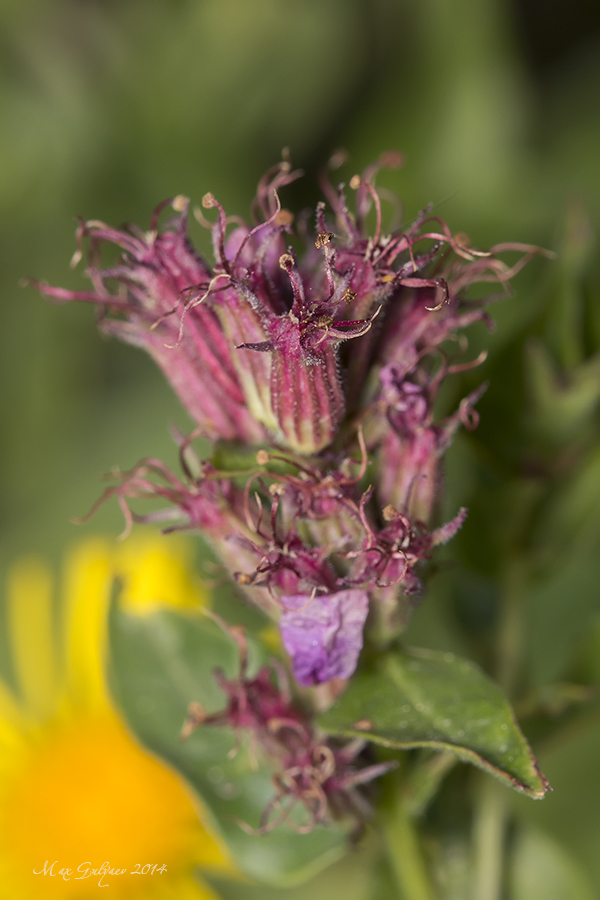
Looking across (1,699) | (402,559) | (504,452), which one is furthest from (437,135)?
(402,559)

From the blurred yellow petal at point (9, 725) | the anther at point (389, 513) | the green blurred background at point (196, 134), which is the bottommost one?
the blurred yellow petal at point (9, 725)

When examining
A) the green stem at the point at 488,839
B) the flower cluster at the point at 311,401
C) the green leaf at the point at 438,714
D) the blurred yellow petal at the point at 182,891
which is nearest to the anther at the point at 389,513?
the flower cluster at the point at 311,401

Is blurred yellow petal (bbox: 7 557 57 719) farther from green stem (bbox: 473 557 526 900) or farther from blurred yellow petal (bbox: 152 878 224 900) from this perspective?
green stem (bbox: 473 557 526 900)

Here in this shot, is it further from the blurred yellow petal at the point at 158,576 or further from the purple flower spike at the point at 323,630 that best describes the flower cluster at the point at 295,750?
the blurred yellow petal at the point at 158,576

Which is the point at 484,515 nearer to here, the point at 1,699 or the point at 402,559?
the point at 402,559

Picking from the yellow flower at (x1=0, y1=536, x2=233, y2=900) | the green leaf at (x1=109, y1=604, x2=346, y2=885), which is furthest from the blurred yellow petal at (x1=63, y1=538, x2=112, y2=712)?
the green leaf at (x1=109, y1=604, x2=346, y2=885)

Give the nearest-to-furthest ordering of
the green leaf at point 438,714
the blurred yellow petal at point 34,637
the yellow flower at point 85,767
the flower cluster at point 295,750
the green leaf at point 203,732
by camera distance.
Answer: the green leaf at point 438,714
the flower cluster at point 295,750
the green leaf at point 203,732
the yellow flower at point 85,767
the blurred yellow petal at point 34,637
